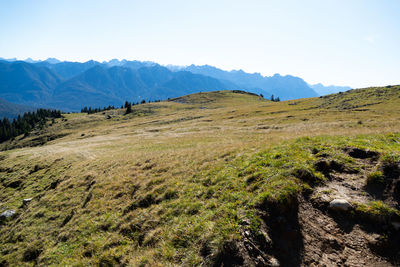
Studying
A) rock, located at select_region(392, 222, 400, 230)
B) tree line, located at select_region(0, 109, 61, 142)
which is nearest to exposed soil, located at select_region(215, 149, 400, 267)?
rock, located at select_region(392, 222, 400, 230)

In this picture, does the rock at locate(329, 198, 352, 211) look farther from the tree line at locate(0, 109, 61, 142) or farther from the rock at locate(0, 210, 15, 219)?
the tree line at locate(0, 109, 61, 142)

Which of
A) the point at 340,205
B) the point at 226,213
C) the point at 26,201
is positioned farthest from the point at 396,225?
the point at 26,201

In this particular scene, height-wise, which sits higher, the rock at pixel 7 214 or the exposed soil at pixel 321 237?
the exposed soil at pixel 321 237

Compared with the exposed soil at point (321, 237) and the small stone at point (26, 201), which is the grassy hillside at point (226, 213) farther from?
the small stone at point (26, 201)

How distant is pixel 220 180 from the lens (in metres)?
11.7

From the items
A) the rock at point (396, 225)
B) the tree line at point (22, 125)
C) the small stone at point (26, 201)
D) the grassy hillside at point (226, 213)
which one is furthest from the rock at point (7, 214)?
the tree line at point (22, 125)

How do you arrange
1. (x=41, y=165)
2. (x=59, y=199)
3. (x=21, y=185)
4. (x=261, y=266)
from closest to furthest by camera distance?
(x=261, y=266) → (x=59, y=199) → (x=21, y=185) → (x=41, y=165)

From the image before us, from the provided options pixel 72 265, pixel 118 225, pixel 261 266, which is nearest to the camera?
pixel 261 266

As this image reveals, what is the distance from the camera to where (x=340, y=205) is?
7406mm

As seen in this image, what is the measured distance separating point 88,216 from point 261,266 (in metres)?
11.3

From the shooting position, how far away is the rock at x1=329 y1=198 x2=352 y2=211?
289 inches

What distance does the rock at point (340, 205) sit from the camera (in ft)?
24.1

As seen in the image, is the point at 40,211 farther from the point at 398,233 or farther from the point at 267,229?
the point at 398,233

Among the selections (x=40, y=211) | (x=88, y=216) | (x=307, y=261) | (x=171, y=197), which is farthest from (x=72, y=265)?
(x=307, y=261)
